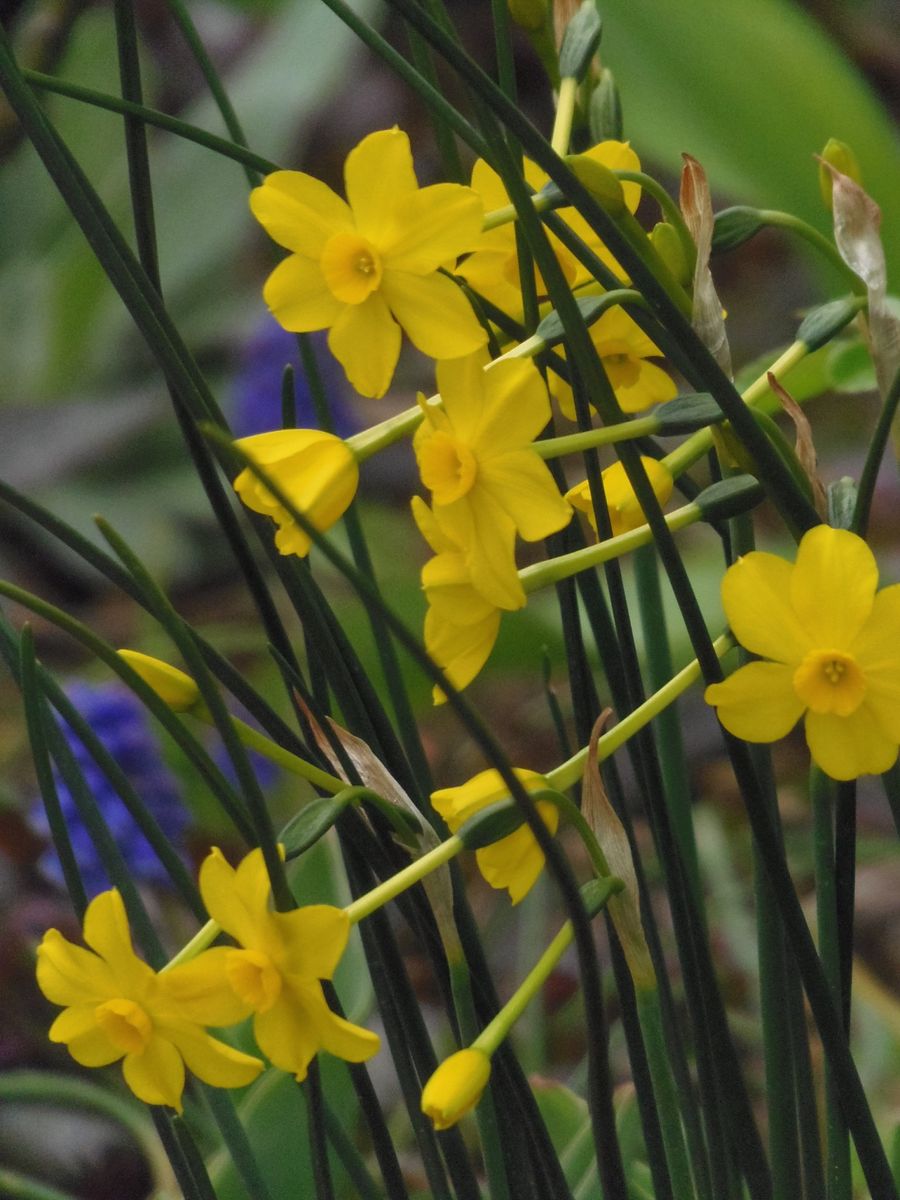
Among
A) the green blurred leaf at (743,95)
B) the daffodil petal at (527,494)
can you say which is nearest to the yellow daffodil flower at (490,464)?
the daffodil petal at (527,494)

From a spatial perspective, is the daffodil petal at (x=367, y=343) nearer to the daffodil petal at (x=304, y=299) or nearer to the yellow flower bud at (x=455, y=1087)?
the daffodil petal at (x=304, y=299)

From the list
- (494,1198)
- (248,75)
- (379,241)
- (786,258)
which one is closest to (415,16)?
(379,241)

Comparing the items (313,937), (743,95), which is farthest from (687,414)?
(743,95)

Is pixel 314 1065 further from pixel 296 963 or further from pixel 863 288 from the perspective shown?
pixel 863 288

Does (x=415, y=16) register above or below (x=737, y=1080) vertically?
above

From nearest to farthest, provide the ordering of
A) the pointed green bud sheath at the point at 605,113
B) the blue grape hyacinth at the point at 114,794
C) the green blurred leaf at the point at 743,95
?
the pointed green bud sheath at the point at 605,113 → the blue grape hyacinth at the point at 114,794 → the green blurred leaf at the point at 743,95

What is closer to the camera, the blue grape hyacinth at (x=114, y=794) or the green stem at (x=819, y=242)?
the green stem at (x=819, y=242)
